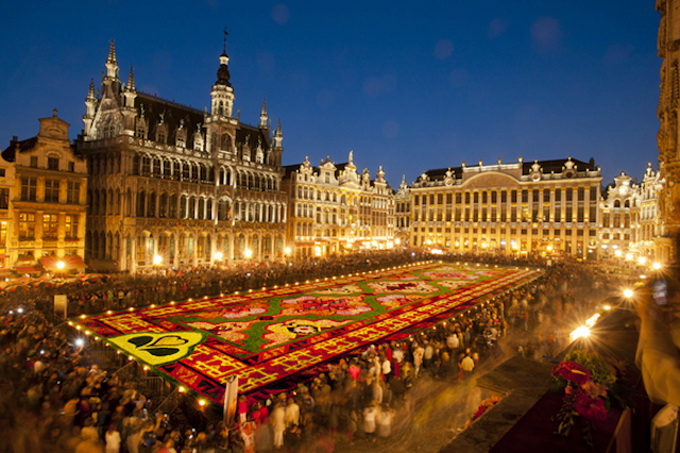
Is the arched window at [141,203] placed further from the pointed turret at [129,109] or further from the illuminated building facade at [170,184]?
the pointed turret at [129,109]

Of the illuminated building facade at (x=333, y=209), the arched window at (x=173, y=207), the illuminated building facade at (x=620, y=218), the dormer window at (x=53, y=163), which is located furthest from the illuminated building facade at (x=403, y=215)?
the dormer window at (x=53, y=163)

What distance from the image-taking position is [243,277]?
98.2 ft

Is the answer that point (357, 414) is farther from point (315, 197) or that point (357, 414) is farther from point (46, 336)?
point (315, 197)

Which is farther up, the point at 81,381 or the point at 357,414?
the point at 81,381

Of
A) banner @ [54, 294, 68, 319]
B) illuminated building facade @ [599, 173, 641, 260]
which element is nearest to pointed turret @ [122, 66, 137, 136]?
banner @ [54, 294, 68, 319]

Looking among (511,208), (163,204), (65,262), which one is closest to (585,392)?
(65,262)

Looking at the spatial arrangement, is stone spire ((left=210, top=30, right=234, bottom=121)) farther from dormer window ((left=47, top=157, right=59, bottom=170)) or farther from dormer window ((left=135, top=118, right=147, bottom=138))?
dormer window ((left=47, top=157, right=59, bottom=170))

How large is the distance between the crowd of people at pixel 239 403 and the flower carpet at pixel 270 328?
1.53m

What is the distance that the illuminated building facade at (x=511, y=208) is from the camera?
6344 cm

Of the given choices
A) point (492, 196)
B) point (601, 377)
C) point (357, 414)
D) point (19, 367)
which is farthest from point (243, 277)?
point (492, 196)

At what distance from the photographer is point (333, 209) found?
200 ft

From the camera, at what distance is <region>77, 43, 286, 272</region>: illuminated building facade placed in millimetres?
37469

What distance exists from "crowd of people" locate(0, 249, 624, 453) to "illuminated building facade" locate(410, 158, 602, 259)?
51.9m

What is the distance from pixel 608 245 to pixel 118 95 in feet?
233
